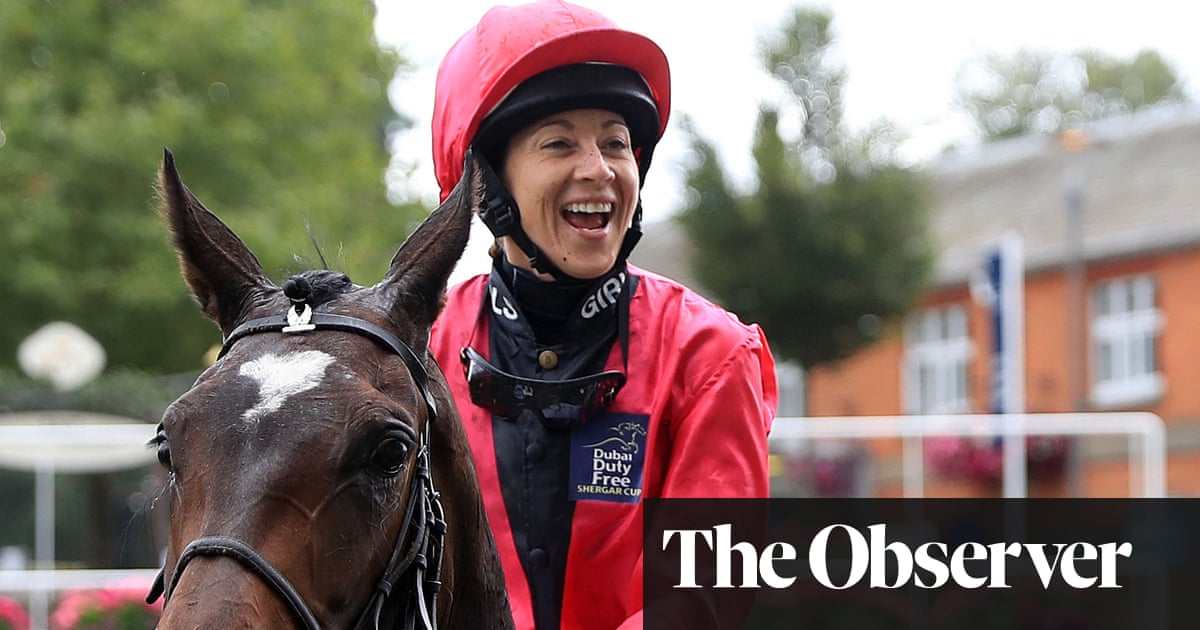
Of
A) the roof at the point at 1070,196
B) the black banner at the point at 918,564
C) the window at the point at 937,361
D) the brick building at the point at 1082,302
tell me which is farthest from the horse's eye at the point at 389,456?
the window at the point at 937,361

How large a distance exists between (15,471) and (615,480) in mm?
12005

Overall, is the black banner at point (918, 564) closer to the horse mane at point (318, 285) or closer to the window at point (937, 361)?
the horse mane at point (318, 285)

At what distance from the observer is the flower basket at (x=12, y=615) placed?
895 centimetres

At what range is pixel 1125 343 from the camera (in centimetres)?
2706

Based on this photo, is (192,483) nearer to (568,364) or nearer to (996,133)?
(568,364)

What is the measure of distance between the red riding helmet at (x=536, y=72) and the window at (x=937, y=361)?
2639 centimetres

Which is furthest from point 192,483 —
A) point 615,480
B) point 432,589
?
point 615,480

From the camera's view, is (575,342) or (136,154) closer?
(575,342)

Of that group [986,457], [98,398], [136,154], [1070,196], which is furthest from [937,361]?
[98,398]

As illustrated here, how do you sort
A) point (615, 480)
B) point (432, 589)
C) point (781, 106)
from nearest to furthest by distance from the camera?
point (432, 589) → point (615, 480) → point (781, 106)

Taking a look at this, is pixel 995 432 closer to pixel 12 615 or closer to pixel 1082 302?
pixel 12 615

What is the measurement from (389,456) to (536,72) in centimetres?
122

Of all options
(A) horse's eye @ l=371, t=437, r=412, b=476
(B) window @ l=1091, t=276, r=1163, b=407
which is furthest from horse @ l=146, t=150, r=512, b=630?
(B) window @ l=1091, t=276, r=1163, b=407

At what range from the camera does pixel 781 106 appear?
2450cm
